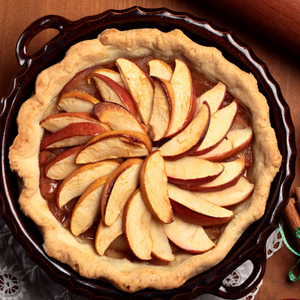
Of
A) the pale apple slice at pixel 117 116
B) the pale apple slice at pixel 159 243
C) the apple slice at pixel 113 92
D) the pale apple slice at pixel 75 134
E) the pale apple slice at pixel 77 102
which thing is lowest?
the pale apple slice at pixel 159 243

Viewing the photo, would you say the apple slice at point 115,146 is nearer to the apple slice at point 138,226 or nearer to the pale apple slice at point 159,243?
the apple slice at point 138,226

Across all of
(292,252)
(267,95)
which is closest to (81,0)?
(267,95)

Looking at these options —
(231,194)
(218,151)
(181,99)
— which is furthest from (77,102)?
(231,194)

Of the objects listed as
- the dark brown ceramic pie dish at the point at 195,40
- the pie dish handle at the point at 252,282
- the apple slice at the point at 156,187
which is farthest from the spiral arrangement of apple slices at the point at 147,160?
the pie dish handle at the point at 252,282

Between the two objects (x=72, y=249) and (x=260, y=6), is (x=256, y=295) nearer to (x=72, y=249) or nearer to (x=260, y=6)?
(x=72, y=249)

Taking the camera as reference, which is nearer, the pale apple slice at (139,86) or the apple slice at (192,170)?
the apple slice at (192,170)
